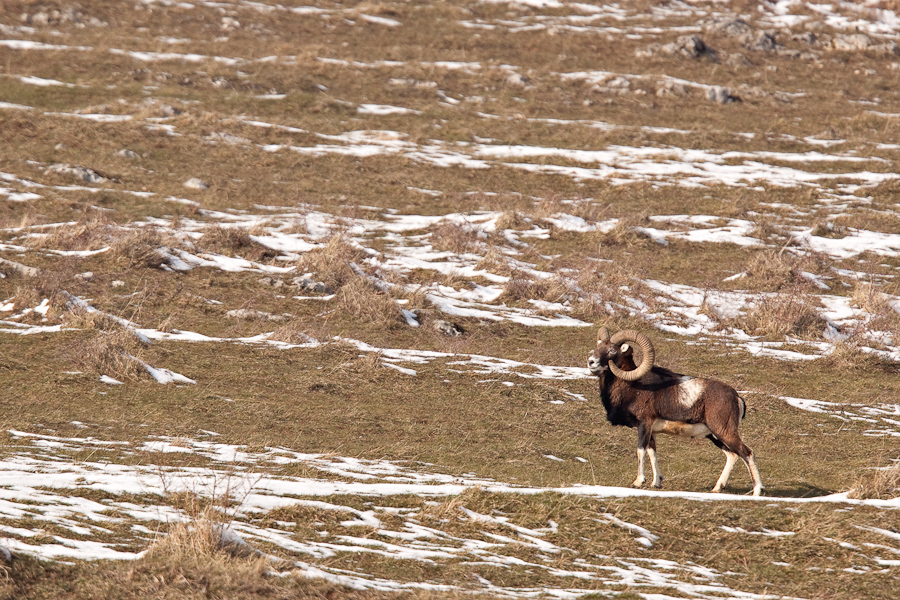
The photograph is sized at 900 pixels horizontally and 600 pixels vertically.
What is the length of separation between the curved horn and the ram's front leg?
679 mm

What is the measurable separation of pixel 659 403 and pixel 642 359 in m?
0.62

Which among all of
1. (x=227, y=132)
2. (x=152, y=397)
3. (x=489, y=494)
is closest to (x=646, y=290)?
(x=152, y=397)

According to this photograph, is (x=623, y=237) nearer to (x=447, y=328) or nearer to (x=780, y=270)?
(x=780, y=270)

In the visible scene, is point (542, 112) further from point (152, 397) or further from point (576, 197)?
point (152, 397)

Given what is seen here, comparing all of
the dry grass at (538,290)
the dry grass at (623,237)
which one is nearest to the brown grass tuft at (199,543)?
the dry grass at (538,290)

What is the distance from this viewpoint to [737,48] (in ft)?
166

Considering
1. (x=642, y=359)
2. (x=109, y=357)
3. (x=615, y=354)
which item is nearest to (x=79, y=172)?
(x=109, y=357)

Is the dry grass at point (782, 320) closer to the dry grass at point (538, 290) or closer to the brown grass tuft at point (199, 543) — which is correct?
the dry grass at point (538, 290)

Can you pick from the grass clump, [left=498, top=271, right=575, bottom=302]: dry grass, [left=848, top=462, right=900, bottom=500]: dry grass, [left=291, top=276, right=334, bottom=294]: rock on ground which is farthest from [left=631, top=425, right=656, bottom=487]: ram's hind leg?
the grass clump

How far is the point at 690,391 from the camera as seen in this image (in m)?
12.7

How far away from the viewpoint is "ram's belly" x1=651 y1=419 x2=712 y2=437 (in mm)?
12742

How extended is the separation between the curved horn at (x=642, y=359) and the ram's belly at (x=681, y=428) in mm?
676

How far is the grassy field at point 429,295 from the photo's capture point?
8773 millimetres

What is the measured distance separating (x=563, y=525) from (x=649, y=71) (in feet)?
129
